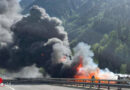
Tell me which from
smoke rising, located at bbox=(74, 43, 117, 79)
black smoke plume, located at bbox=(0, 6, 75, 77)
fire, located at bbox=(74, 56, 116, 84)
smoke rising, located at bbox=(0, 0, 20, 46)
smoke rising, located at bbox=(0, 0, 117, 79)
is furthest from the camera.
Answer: smoke rising, located at bbox=(0, 0, 20, 46)

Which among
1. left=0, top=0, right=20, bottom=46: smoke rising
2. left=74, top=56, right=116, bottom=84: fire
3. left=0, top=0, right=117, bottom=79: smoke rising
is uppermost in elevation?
left=0, top=0, right=20, bottom=46: smoke rising

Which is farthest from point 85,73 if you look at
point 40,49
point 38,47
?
point 38,47

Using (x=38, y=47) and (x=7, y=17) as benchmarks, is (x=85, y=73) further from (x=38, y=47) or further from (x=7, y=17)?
(x=7, y=17)

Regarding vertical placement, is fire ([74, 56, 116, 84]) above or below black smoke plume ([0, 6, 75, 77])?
below

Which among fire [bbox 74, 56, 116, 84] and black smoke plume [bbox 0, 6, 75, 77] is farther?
black smoke plume [bbox 0, 6, 75, 77]

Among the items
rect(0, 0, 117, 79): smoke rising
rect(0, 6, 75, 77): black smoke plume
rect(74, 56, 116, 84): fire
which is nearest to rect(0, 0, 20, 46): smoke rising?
rect(0, 0, 117, 79): smoke rising

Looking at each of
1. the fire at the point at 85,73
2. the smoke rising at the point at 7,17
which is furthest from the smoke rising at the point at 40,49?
the fire at the point at 85,73

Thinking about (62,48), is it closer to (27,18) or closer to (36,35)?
(36,35)

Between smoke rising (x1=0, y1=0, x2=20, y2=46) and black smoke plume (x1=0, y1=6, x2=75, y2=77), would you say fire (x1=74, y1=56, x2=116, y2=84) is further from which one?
smoke rising (x1=0, y1=0, x2=20, y2=46)

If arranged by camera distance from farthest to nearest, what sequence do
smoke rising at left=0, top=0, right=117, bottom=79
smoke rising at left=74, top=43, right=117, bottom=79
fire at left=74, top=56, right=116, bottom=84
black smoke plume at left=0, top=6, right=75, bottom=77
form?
1. black smoke plume at left=0, top=6, right=75, bottom=77
2. smoke rising at left=0, top=0, right=117, bottom=79
3. smoke rising at left=74, top=43, right=117, bottom=79
4. fire at left=74, top=56, right=116, bottom=84

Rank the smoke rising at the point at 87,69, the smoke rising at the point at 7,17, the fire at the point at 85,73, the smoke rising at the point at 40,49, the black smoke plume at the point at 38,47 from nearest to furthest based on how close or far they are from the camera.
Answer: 1. the fire at the point at 85,73
2. the smoke rising at the point at 87,69
3. the smoke rising at the point at 40,49
4. the black smoke plume at the point at 38,47
5. the smoke rising at the point at 7,17

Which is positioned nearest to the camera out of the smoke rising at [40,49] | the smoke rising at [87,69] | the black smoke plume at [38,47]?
the smoke rising at [87,69]

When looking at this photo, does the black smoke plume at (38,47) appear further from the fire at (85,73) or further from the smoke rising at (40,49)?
the fire at (85,73)

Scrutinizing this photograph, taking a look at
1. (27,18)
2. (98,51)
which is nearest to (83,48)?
(27,18)
